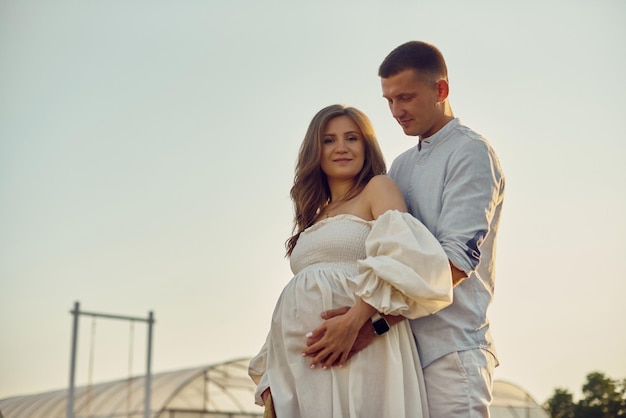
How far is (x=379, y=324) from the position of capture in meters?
4.37

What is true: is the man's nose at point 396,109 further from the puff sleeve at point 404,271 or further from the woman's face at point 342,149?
the puff sleeve at point 404,271

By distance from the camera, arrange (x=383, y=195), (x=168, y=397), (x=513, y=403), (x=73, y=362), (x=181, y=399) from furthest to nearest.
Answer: (x=513, y=403)
(x=73, y=362)
(x=181, y=399)
(x=168, y=397)
(x=383, y=195)

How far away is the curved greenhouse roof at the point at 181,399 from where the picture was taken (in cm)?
2231

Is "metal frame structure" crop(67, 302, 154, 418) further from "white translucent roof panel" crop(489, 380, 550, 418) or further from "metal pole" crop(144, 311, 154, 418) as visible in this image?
"white translucent roof panel" crop(489, 380, 550, 418)

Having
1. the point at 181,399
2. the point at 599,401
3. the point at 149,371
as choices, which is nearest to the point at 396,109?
the point at 599,401

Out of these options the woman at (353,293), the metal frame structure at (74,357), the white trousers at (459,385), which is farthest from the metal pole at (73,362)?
the white trousers at (459,385)

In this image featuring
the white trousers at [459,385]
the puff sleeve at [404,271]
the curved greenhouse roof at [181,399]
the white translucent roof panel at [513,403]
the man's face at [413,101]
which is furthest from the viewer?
the white translucent roof panel at [513,403]

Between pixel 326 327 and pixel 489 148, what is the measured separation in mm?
1176

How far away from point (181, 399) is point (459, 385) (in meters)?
18.7

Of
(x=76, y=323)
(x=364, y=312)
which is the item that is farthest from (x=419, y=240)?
(x=76, y=323)

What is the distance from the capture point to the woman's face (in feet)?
16.4

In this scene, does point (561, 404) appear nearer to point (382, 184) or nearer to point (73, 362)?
point (73, 362)

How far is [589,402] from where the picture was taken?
798 inches

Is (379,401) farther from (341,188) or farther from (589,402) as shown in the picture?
(589,402)
